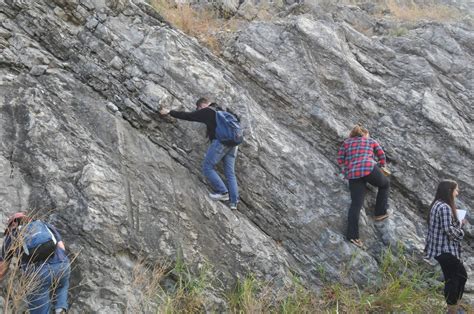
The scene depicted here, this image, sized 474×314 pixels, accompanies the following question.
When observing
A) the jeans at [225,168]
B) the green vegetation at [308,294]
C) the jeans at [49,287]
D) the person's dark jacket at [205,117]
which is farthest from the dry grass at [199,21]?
the jeans at [49,287]

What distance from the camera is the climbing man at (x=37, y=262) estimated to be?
4.67 m

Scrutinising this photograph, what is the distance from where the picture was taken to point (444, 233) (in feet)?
18.4

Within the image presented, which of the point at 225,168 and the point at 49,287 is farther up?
the point at 225,168

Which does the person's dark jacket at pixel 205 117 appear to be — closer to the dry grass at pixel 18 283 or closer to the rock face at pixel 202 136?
the rock face at pixel 202 136

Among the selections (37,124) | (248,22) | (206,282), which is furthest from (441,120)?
(37,124)

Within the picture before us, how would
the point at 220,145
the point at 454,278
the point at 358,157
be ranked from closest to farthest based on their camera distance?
the point at 454,278 → the point at 220,145 → the point at 358,157

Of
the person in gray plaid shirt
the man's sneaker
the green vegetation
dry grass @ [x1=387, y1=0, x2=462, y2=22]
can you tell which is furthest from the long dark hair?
dry grass @ [x1=387, y1=0, x2=462, y2=22]

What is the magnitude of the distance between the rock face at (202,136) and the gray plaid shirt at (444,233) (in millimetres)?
1072

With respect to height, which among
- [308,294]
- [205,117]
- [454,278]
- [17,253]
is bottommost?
[17,253]

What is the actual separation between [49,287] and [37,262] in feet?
0.97

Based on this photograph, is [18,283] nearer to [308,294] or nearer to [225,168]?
[225,168]

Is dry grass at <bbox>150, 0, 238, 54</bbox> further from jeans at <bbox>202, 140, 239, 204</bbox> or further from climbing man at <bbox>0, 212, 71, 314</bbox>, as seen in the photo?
climbing man at <bbox>0, 212, 71, 314</bbox>

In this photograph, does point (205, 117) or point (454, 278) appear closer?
point (454, 278)

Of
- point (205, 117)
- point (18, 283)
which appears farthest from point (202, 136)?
point (18, 283)
